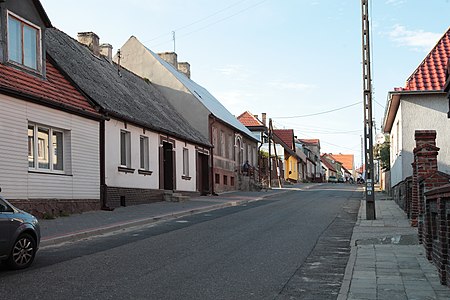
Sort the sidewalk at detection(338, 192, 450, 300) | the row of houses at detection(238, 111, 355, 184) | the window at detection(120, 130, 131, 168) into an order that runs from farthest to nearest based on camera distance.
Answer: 1. the row of houses at detection(238, 111, 355, 184)
2. the window at detection(120, 130, 131, 168)
3. the sidewalk at detection(338, 192, 450, 300)

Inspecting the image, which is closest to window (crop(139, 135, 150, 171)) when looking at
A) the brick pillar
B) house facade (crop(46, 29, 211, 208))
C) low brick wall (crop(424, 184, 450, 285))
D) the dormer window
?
house facade (crop(46, 29, 211, 208))

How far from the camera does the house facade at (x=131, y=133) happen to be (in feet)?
71.8

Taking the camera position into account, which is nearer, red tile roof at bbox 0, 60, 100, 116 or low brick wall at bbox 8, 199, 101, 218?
red tile roof at bbox 0, 60, 100, 116

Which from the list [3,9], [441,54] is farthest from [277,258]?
[441,54]

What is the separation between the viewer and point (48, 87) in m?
18.5

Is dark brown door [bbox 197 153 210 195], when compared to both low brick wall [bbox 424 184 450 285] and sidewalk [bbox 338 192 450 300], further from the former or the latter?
low brick wall [bbox 424 184 450 285]

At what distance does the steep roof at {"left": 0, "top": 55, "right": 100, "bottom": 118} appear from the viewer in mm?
16225

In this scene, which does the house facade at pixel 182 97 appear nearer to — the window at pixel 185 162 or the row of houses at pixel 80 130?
the row of houses at pixel 80 130

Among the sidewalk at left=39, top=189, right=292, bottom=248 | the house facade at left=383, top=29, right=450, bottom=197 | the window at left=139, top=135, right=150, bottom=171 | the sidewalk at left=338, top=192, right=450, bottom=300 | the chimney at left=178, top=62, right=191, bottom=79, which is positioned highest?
the chimney at left=178, top=62, right=191, bottom=79

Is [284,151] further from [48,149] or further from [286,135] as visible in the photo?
[48,149]

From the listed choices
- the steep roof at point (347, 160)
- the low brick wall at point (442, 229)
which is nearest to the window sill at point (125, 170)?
the low brick wall at point (442, 229)

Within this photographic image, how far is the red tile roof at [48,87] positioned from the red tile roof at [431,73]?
11154mm

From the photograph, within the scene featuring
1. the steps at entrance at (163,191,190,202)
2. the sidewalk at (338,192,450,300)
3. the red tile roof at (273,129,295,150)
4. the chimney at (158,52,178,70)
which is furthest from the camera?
the red tile roof at (273,129,295,150)

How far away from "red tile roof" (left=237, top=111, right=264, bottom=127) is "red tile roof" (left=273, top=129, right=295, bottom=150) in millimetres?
16037
